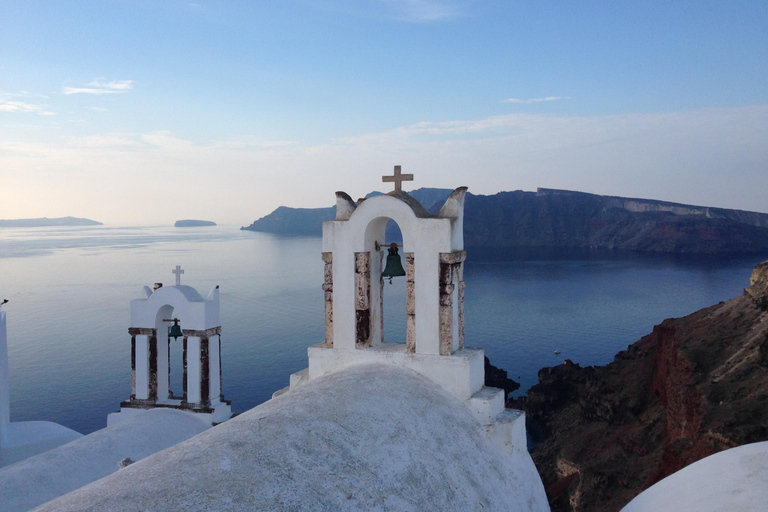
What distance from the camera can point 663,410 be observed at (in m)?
25.7

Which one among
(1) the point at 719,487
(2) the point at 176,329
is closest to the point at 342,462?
(1) the point at 719,487

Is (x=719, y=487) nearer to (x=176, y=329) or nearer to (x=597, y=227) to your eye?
(x=176, y=329)

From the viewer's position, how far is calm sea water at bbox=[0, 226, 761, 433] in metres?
39.8

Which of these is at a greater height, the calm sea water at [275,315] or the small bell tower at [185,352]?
the small bell tower at [185,352]

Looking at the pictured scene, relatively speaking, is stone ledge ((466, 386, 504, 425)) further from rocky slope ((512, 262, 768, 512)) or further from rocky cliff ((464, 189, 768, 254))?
→ rocky cliff ((464, 189, 768, 254))

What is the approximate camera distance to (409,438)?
231 inches

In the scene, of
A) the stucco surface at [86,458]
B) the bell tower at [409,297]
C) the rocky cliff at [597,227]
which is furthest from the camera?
the rocky cliff at [597,227]

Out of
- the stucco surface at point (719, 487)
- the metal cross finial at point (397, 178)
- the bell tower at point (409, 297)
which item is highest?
the metal cross finial at point (397, 178)

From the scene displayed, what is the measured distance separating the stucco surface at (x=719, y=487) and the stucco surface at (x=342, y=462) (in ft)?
5.15

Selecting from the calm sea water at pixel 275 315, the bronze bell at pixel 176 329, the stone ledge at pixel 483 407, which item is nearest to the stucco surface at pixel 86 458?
the bronze bell at pixel 176 329

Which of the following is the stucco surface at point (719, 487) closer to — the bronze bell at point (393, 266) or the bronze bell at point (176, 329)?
the bronze bell at point (393, 266)

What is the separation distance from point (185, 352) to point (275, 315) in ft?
165

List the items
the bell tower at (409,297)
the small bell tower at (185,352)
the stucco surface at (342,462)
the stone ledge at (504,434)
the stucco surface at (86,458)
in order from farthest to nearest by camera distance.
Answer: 1. the small bell tower at (185,352)
2. the stucco surface at (86,458)
3. the bell tower at (409,297)
4. the stone ledge at (504,434)
5. the stucco surface at (342,462)

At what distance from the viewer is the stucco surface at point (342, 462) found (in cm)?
395
